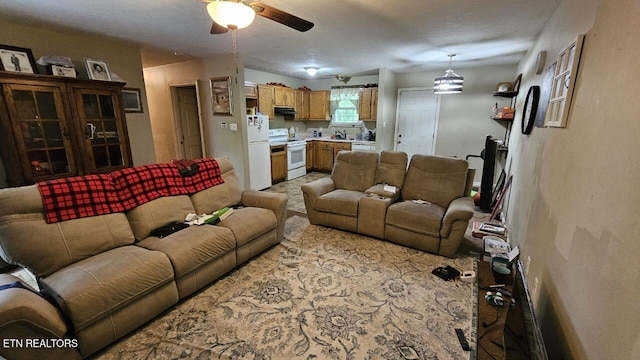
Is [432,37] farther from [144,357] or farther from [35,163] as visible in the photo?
[35,163]

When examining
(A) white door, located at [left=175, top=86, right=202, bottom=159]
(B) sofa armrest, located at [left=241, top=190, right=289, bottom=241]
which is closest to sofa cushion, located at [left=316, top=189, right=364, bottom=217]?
(B) sofa armrest, located at [left=241, top=190, right=289, bottom=241]

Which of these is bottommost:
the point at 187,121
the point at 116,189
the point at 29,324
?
the point at 29,324

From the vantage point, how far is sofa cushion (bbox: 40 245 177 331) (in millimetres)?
1467

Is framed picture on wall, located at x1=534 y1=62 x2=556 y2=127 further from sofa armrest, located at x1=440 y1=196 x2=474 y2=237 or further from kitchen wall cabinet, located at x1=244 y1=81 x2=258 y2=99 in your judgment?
kitchen wall cabinet, located at x1=244 y1=81 x2=258 y2=99


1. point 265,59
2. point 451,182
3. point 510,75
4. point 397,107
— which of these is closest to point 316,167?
point 397,107

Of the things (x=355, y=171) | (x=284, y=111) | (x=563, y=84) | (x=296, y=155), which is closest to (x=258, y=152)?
(x=296, y=155)

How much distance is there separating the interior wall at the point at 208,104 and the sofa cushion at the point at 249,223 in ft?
7.14

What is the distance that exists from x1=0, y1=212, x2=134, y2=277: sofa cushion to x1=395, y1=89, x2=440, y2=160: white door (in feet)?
19.2

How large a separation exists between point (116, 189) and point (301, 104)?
520 cm

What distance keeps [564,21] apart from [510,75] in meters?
3.59

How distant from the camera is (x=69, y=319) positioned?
4.78 ft

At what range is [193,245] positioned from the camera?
80.6 inches

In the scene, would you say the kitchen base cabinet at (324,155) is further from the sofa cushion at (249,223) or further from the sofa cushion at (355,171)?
the sofa cushion at (249,223)

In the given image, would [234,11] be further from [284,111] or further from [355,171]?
[284,111]
